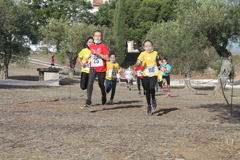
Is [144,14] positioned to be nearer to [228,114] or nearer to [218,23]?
[218,23]

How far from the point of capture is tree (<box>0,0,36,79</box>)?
17.8 m

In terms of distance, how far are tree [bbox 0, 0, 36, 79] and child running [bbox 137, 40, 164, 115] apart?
38.6 feet

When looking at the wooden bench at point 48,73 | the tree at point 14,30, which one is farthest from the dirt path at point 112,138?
the wooden bench at point 48,73

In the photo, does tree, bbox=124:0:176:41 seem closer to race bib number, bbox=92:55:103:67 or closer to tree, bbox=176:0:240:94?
tree, bbox=176:0:240:94

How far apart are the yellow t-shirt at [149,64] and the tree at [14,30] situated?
11.7 metres

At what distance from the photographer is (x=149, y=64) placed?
25.2ft

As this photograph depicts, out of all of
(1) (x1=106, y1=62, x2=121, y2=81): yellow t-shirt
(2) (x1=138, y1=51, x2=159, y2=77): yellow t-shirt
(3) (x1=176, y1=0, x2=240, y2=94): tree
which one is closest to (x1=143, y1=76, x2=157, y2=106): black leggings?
(2) (x1=138, y1=51, x2=159, y2=77): yellow t-shirt

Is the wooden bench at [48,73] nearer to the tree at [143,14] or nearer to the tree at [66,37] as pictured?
the tree at [66,37]

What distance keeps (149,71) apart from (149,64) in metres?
0.22

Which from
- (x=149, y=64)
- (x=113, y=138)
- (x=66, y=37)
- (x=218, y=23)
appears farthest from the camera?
(x=66, y=37)

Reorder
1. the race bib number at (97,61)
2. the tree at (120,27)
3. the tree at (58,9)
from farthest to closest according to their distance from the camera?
the tree at (120,27), the tree at (58,9), the race bib number at (97,61)

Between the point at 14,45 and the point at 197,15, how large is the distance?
1220 cm

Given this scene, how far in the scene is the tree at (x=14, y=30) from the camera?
17766mm

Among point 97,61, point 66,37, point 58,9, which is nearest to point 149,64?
point 97,61
